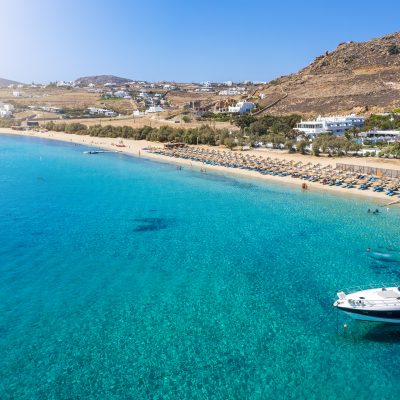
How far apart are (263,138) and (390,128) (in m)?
20.8

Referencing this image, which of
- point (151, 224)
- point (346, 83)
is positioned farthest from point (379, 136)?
point (151, 224)

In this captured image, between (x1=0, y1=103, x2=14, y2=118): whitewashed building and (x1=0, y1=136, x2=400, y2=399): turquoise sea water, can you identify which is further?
(x1=0, y1=103, x2=14, y2=118): whitewashed building

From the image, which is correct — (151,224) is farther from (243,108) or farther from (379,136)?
(243,108)

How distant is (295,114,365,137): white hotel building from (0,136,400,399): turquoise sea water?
30.3 m

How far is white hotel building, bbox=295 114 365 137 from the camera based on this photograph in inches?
2633

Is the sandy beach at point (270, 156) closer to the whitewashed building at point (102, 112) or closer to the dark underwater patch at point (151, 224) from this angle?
the dark underwater patch at point (151, 224)

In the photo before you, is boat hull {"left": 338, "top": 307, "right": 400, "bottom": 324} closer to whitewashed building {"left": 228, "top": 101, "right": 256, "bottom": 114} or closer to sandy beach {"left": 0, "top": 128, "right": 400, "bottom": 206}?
sandy beach {"left": 0, "top": 128, "right": 400, "bottom": 206}

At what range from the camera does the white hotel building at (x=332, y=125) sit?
66.9m

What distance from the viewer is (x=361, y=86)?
298 feet

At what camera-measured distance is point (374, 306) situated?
1719cm

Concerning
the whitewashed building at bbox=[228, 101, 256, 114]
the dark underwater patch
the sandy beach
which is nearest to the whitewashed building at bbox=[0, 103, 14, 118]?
the sandy beach

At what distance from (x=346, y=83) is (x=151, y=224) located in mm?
80006

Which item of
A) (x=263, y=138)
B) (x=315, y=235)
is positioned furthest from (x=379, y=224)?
(x=263, y=138)

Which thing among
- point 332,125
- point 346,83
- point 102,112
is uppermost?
point 346,83
